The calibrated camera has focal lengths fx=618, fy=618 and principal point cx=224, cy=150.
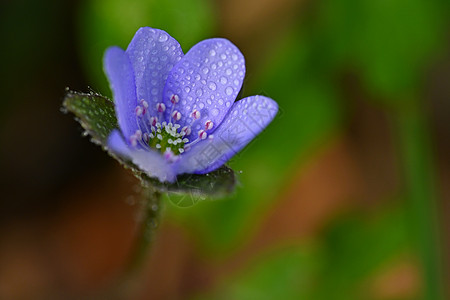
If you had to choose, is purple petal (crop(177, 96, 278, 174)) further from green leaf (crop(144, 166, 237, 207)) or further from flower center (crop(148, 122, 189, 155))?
flower center (crop(148, 122, 189, 155))

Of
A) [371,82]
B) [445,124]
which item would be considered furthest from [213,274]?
[445,124]

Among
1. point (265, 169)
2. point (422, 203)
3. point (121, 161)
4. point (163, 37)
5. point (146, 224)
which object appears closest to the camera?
point (121, 161)

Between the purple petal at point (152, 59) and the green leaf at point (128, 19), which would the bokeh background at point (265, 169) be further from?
the purple petal at point (152, 59)

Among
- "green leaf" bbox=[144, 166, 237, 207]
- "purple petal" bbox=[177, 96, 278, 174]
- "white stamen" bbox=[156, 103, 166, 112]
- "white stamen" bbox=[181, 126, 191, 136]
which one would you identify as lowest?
"green leaf" bbox=[144, 166, 237, 207]

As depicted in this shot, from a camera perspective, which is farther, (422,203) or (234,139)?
(422,203)

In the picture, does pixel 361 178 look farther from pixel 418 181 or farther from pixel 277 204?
pixel 418 181

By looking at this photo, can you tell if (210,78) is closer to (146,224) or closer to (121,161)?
(121,161)

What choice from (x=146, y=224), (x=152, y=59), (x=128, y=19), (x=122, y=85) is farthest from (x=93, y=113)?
(x=128, y=19)

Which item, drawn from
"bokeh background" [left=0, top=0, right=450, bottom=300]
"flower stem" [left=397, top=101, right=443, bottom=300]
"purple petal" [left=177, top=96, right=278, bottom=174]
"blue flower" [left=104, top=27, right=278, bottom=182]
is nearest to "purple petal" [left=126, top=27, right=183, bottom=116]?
"blue flower" [left=104, top=27, right=278, bottom=182]
